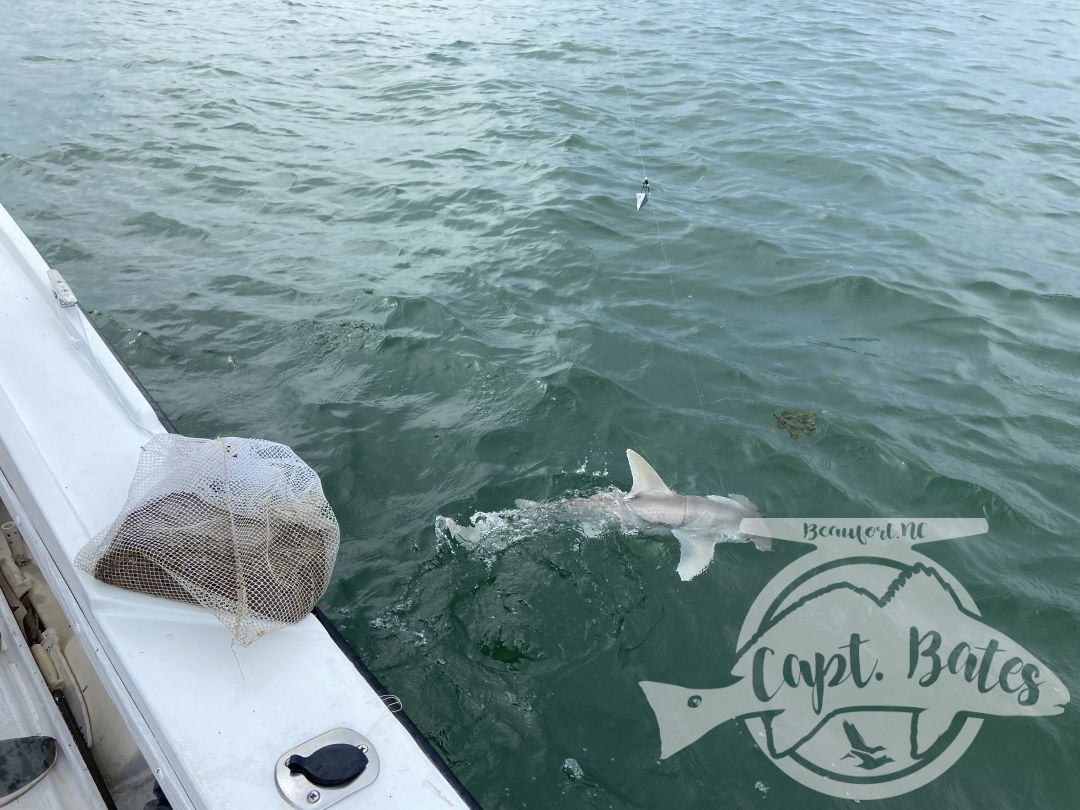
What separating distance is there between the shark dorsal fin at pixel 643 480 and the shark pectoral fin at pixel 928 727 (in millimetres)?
1871

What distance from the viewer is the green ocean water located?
4.16 m

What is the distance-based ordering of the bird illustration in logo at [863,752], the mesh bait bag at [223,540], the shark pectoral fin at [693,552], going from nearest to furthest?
the mesh bait bag at [223,540] → the bird illustration in logo at [863,752] → the shark pectoral fin at [693,552]

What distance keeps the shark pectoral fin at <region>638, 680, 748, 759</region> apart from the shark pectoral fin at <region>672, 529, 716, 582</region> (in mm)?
780

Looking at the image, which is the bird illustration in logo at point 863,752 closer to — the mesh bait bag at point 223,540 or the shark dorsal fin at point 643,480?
the shark dorsal fin at point 643,480

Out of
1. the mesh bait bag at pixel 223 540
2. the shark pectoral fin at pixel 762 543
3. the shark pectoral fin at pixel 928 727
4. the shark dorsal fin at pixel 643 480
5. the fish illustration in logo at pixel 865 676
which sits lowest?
the shark pectoral fin at pixel 928 727

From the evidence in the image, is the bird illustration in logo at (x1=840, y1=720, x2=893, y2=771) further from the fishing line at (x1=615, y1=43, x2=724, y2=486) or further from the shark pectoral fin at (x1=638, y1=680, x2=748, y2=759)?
the fishing line at (x1=615, y1=43, x2=724, y2=486)

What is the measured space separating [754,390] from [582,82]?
8467 mm

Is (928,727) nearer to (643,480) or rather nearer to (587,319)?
(643,480)

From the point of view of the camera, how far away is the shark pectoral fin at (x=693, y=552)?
4734 millimetres

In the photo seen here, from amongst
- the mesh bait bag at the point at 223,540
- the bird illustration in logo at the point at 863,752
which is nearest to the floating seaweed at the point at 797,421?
the bird illustration in logo at the point at 863,752

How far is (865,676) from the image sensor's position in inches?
166

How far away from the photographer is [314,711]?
8.74 ft

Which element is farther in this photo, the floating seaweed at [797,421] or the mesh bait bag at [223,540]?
the floating seaweed at [797,421]

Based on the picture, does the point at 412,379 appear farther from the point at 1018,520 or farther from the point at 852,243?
the point at 852,243
